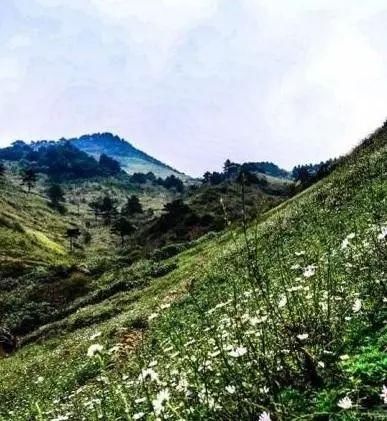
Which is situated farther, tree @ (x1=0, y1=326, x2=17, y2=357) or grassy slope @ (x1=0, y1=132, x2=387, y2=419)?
tree @ (x1=0, y1=326, x2=17, y2=357)

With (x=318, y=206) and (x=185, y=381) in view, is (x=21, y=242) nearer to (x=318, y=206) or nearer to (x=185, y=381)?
(x=318, y=206)

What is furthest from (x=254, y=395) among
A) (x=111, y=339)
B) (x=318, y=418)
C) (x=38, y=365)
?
(x=38, y=365)

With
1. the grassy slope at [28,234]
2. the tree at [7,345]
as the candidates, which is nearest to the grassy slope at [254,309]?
the tree at [7,345]

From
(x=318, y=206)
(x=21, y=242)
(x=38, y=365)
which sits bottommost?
(x=38, y=365)

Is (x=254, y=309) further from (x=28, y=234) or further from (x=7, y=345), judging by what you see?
(x=28, y=234)

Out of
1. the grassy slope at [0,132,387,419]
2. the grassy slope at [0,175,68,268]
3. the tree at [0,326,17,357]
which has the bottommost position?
the tree at [0,326,17,357]

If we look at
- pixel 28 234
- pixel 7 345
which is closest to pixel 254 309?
pixel 7 345

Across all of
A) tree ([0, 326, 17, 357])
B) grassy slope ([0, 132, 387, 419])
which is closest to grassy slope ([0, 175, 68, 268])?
tree ([0, 326, 17, 357])

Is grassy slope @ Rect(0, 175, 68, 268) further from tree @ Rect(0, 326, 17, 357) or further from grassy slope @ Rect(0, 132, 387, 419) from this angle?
grassy slope @ Rect(0, 132, 387, 419)

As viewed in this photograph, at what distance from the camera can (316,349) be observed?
8.03 m

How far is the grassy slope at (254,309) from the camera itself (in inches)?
263

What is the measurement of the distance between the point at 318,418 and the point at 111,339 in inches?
1008

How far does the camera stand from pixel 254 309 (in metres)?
12.9

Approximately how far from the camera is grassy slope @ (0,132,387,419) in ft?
21.9
